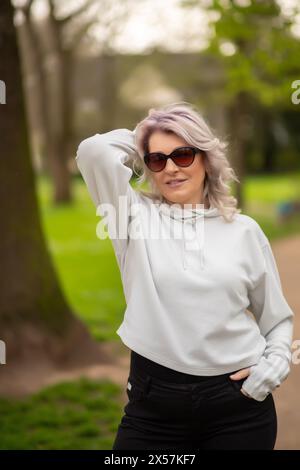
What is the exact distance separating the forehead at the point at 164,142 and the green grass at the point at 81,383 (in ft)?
8.41

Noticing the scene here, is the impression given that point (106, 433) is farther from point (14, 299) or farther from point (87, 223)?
point (87, 223)

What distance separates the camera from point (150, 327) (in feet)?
7.62

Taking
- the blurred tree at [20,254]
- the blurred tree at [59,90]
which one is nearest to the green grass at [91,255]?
the blurred tree at [59,90]

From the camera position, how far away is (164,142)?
2.47m

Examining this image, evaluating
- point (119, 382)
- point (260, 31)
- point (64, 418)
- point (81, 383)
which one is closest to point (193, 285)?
point (64, 418)

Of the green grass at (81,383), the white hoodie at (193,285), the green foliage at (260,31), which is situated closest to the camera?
the white hoodie at (193,285)

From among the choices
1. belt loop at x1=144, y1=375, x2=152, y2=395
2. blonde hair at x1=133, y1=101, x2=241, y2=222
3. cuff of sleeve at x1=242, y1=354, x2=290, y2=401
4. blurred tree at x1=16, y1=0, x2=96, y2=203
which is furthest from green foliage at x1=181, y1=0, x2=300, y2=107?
blurred tree at x1=16, y1=0, x2=96, y2=203

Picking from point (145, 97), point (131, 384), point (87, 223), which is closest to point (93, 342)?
point (131, 384)

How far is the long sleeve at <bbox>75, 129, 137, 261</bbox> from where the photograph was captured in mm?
2404

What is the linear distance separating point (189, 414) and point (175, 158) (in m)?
0.88

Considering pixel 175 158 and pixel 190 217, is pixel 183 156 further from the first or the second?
pixel 190 217

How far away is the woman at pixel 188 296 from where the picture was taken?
2.30 meters

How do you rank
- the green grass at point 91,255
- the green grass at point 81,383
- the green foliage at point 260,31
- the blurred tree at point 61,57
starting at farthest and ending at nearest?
the blurred tree at point 61,57 < the green foliage at point 260,31 < the green grass at point 91,255 < the green grass at point 81,383

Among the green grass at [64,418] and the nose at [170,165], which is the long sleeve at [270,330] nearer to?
the nose at [170,165]
